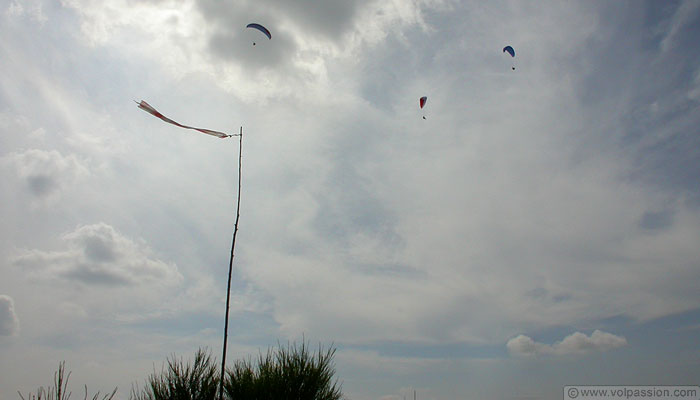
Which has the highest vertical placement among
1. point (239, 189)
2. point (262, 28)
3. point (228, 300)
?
point (262, 28)

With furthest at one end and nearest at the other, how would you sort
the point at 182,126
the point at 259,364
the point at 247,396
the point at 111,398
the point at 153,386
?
the point at 259,364
the point at 247,396
the point at 153,386
the point at 182,126
the point at 111,398

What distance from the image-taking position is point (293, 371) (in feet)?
64.2

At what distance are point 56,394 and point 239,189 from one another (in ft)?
23.2

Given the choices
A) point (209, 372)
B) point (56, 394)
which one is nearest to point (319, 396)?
point (209, 372)

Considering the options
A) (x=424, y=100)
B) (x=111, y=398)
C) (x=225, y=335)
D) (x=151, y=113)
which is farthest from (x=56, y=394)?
(x=424, y=100)

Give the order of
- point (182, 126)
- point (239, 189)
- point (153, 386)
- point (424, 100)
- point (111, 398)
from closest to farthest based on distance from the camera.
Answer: point (111, 398) < point (182, 126) < point (239, 189) < point (153, 386) < point (424, 100)

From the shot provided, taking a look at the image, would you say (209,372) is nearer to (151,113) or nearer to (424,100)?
(151,113)

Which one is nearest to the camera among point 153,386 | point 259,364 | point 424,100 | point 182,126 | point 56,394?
point 56,394

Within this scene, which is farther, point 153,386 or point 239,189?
point 153,386

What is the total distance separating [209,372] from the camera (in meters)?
18.8

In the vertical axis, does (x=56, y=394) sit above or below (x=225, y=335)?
below

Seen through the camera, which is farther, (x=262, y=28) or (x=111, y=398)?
(x=262, y=28)

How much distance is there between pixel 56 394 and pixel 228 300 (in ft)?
14.9

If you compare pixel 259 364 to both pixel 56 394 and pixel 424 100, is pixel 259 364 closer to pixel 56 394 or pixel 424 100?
pixel 56 394
